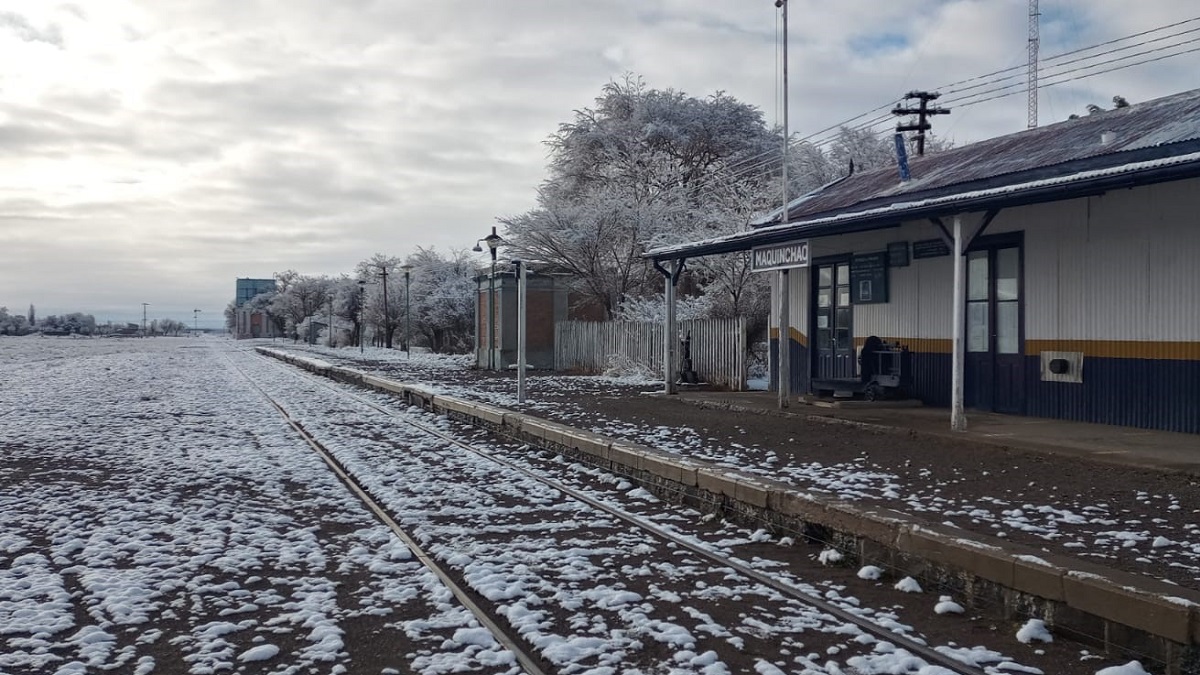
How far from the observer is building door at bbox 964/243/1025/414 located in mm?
13305

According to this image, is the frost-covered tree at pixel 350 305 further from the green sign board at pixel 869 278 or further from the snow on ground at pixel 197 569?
the snow on ground at pixel 197 569

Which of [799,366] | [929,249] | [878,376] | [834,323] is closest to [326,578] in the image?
Result: [878,376]

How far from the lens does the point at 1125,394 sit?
11.8 metres

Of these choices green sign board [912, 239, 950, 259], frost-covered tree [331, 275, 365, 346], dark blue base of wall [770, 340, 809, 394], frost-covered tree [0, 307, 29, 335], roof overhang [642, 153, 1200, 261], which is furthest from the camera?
frost-covered tree [0, 307, 29, 335]

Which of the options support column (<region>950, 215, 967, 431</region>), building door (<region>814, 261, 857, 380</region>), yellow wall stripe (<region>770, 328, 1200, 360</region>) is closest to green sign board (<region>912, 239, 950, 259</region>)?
yellow wall stripe (<region>770, 328, 1200, 360</region>)

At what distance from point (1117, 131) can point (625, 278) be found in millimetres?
23339

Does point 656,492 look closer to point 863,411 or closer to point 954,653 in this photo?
point 954,653

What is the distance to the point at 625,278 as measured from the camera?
36250mm

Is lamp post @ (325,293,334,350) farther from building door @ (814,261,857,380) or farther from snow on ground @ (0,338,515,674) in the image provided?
snow on ground @ (0,338,515,674)

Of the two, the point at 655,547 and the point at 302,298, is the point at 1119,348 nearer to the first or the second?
the point at 655,547

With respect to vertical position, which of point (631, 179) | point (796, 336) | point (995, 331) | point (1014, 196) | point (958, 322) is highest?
point (631, 179)

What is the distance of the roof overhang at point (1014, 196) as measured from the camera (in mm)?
9352

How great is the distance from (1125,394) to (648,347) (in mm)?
15704

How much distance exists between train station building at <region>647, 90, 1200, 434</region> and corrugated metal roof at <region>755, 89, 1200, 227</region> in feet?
0.16
